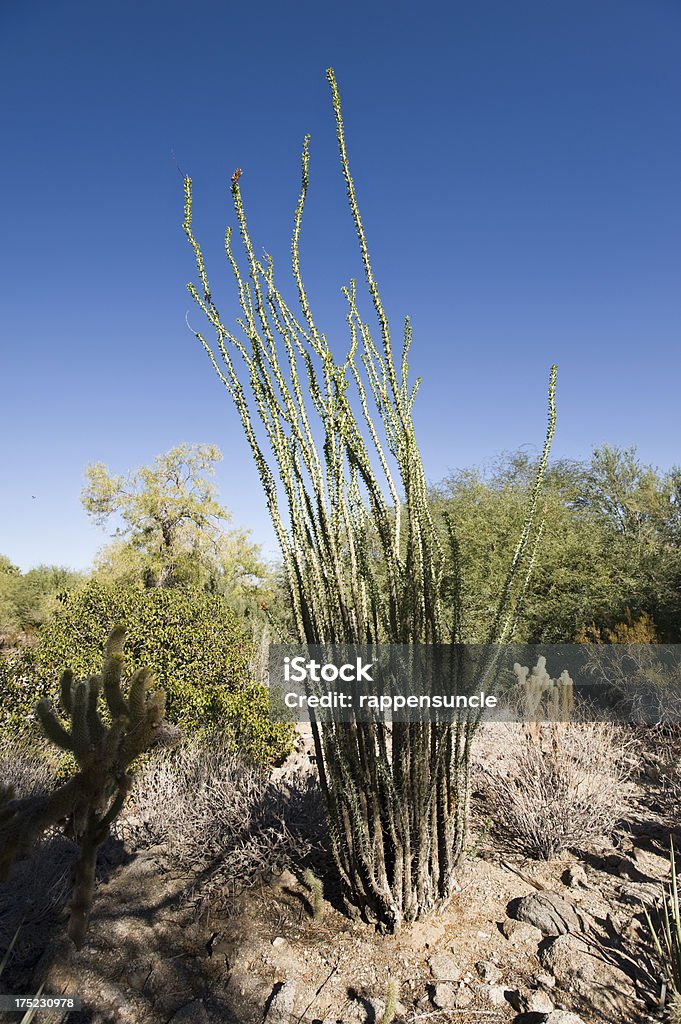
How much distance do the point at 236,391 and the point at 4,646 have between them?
1202cm

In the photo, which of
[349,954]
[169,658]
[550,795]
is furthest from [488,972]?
[169,658]

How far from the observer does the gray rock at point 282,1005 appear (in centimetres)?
226

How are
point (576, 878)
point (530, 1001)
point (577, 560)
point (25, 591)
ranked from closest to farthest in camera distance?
point (530, 1001) → point (576, 878) → point (577, 560) → point (25, 591)

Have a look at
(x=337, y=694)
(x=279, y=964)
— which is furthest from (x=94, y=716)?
(x=279, y=964)

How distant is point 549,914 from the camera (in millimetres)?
2732

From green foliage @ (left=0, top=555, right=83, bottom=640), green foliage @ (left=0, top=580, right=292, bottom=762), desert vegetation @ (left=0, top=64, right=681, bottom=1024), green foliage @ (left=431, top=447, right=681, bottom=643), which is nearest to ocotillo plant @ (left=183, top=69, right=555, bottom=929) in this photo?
desert vegetation @ (left=0, top=64, right=681, bottom=1024)

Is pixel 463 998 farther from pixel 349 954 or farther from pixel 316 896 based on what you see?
pixel 316 896

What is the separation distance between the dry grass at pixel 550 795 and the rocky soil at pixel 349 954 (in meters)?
0.16

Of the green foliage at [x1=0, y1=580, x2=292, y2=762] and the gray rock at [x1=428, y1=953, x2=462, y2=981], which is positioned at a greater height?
the green foliage at [x1=0, y1=580, x2=292, y2=762]

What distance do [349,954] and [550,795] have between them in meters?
1.53

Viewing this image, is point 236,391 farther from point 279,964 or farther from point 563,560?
point 563,560

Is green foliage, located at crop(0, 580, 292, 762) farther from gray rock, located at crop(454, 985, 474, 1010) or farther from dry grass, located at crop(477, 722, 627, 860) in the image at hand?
gray rock, located at crop(454, 985, 474, 1010)

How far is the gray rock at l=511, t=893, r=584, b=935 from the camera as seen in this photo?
2.68 metres

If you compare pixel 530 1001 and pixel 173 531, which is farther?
pixel 173 531
